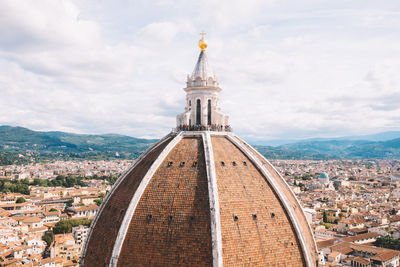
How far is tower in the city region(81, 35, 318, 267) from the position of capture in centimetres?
1323

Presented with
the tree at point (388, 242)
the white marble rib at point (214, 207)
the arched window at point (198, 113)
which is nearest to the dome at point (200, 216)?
the white marble rib at point (214, 207)

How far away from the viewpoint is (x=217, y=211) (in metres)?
13.5

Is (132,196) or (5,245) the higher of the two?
(132,196)

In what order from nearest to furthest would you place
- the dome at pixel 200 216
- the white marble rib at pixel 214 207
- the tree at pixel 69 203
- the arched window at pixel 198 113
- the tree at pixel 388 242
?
the white marble rib at pixel 214 207, the dome at pixel 200 216, the arched window at pixel 198 113, the tree at pixel 388 242, the tree at pixel 69 203

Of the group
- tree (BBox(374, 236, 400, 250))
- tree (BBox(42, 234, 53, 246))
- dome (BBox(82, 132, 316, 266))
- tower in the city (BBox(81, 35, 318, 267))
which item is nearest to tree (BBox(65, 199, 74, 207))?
tree (BBox(42, 234, 53, 246))

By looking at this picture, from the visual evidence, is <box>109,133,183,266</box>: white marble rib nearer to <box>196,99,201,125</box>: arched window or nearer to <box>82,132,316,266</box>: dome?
<box>82,132,316,266</box>: dome

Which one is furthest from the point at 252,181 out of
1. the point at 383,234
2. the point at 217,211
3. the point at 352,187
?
the point at 352,187

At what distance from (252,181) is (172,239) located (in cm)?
407

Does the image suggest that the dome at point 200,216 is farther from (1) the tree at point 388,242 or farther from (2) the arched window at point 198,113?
(1) the tree at point 388,242

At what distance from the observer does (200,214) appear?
13.6 metres

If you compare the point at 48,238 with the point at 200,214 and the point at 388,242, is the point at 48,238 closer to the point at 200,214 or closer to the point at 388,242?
the point at 388,242

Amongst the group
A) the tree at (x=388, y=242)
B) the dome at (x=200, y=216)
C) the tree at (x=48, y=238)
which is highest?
the dome at (x=200, y=216)

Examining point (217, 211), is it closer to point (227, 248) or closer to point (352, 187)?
point (227, 248)

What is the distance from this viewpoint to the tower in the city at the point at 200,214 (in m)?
13.2
